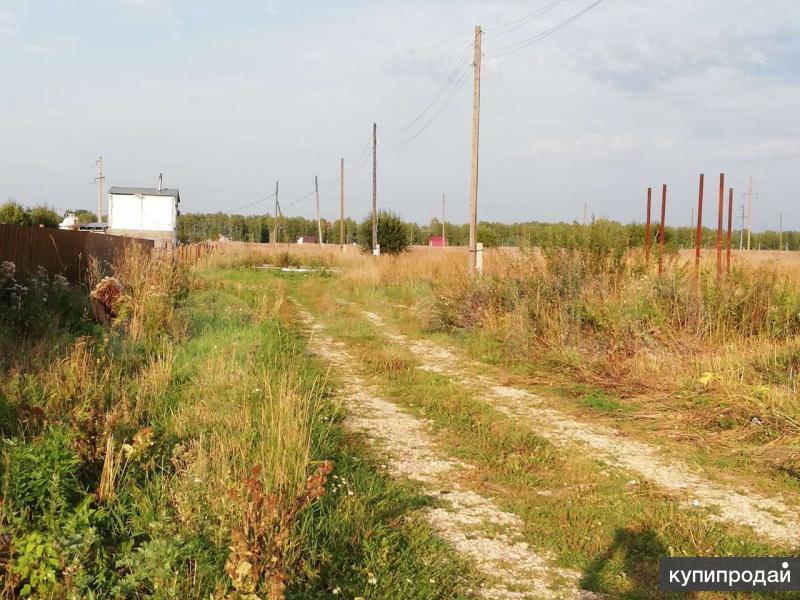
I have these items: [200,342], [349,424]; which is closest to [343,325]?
[200,342]

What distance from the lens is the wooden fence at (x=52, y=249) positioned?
399 inches

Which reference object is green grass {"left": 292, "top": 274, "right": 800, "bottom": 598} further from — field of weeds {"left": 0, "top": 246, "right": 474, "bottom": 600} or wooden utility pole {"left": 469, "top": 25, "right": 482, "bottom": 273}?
wooden utility pole {"left": 469, "top": 25, "right": 482, "bottom": 273}

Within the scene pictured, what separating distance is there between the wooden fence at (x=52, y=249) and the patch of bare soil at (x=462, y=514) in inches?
237

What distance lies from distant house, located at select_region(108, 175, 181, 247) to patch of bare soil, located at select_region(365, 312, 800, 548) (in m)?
28.1

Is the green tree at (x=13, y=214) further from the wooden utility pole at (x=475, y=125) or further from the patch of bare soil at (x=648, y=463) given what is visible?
the patch of bare soil at (x=648, y=463)

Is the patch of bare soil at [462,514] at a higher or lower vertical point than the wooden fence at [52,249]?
lower

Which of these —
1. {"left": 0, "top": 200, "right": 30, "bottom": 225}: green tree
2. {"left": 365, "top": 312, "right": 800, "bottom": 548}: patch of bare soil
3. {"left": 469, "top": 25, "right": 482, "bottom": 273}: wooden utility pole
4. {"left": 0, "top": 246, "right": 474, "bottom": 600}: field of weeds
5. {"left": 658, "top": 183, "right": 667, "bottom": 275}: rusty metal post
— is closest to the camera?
{"left": 0, "top": 246, "right": 474, "bottom": 600}: field of weeds

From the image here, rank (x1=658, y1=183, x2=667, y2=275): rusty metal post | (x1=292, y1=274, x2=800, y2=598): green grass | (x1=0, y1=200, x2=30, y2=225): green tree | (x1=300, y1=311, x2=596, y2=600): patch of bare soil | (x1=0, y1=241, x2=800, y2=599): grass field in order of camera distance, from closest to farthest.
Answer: (x1=0, y1=241, x2=800, y2=599): grass field < (x1=300, y1=311, x2=596, y2=600): patch of bare soil < (x1=292, y1=274, x2=800, y2=598): green grass < (x1=658, y1=183, x2=667, y2=275): rusty metal post < (x1=0, y1=200, x2=30, y2=225): green tree

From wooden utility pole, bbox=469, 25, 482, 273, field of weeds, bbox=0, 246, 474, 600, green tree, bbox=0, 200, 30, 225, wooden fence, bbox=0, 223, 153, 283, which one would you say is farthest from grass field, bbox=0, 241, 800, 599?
green tree, bbox=0, 200, 30, 225

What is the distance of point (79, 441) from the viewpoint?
4199mm

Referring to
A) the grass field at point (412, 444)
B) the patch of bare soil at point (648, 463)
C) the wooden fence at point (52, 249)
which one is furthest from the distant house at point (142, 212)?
the patch of bare soil at point (648, 463)

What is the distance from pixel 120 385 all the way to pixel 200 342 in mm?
2755

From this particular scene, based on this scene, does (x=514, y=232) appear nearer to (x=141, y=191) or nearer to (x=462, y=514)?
(x=462, y=514)

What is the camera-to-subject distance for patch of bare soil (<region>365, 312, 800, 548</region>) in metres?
4.34
